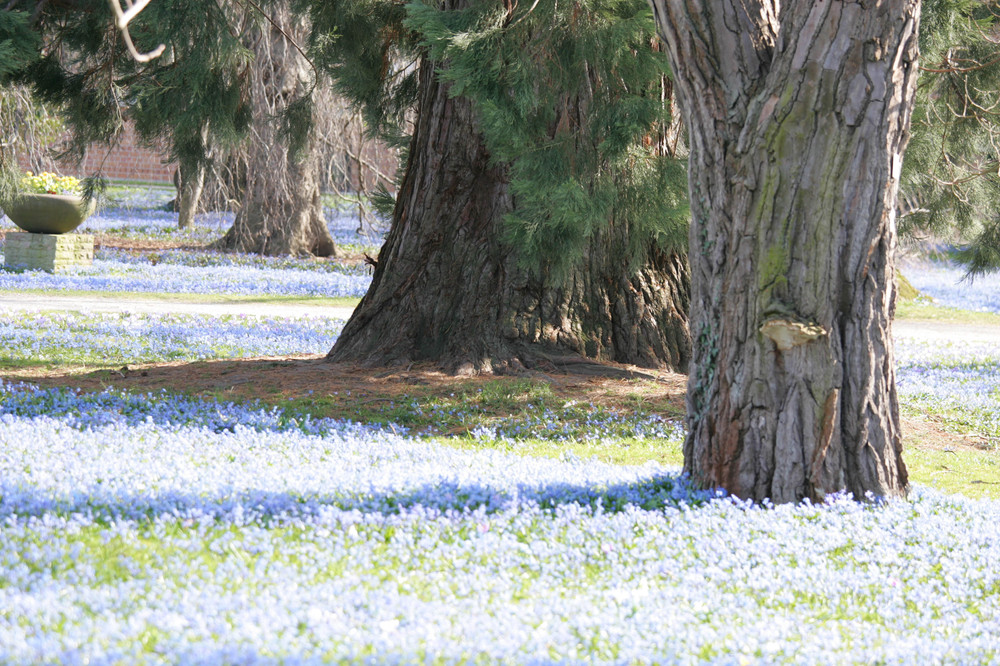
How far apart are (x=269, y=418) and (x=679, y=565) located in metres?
3.39

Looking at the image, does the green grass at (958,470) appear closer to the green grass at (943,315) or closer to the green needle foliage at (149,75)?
the green needle foliage at (149,75)

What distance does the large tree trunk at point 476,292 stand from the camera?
807 cm

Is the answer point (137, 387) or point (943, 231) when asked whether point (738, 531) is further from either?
point (943, 231)

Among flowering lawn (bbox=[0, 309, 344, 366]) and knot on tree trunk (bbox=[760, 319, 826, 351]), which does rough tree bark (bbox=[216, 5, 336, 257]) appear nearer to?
flowering lawn (bbox=[0, 309, 344, 366])

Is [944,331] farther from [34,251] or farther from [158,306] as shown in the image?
[34,251]

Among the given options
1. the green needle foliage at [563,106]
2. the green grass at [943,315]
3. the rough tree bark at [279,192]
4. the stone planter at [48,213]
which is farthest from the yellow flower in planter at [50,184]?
the green grass at [943,315]

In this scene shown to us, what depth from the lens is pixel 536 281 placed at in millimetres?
8148

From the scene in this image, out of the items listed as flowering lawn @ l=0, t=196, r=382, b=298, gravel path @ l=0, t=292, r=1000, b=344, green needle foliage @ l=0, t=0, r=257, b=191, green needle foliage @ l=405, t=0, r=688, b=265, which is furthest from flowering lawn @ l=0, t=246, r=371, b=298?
green needle foliage @ l=405, t=0, r=688, b=265

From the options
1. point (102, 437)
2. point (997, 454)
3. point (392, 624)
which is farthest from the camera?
point (997, 454)

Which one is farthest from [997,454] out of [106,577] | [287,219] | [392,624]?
[287,219]

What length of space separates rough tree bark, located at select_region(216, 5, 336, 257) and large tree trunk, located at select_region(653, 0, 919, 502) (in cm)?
1420

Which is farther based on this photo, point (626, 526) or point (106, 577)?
point (626, 526)

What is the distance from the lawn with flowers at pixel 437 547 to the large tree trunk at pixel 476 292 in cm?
116

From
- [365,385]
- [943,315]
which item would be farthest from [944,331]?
[365,385]
